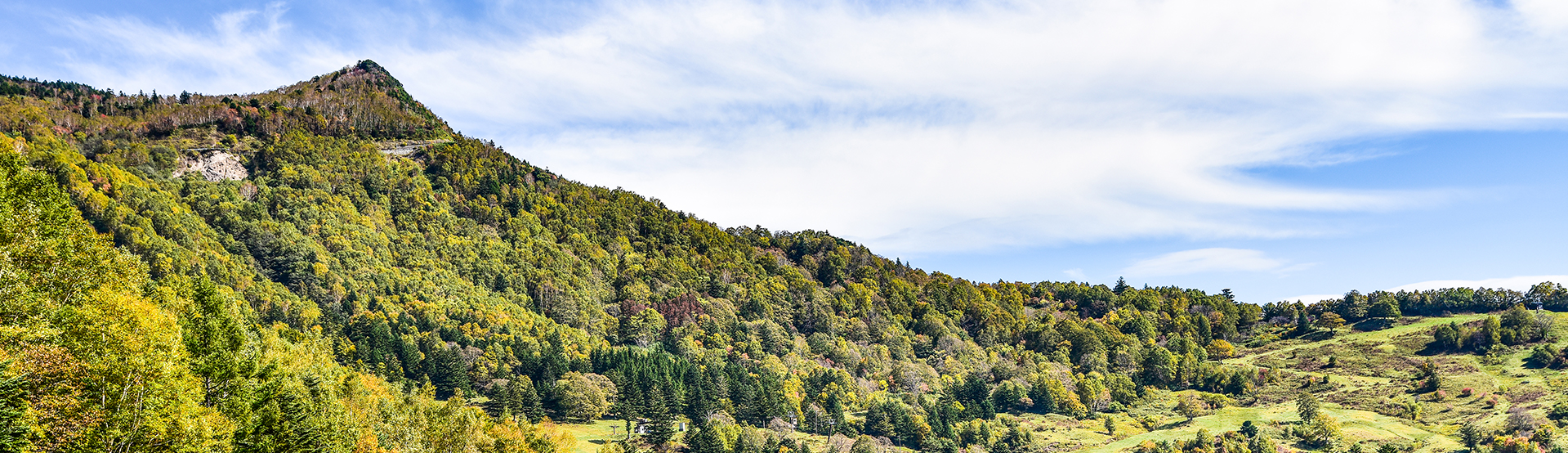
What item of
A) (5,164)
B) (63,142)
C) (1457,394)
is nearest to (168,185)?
(63,142)

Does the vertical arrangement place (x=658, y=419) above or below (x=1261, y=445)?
above

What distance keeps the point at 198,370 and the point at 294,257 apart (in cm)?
16658

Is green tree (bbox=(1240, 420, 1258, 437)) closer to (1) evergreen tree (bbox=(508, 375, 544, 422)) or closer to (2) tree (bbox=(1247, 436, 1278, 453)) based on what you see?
(2) tree (bbox=(1247, 436, 1278, 453))

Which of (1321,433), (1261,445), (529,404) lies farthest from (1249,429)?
(529,404)

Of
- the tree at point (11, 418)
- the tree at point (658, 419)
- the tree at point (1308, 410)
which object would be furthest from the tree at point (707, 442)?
the tree at point (1308, 410)

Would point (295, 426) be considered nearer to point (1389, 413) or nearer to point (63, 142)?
point (63, 142)

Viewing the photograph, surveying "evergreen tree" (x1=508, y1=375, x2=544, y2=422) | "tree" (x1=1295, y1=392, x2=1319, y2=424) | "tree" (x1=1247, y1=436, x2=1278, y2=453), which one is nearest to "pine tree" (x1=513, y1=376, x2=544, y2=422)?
"evergreen tree" (x1=508, y1=375, x2=544, y2=422)

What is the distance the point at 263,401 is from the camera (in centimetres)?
5059

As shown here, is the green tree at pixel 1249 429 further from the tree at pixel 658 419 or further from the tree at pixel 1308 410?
the tree at pixel 658 419

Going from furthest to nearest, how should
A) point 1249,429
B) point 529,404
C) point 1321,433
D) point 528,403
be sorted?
1. point 1249,429
2. point 1321,433
3. point 528,403
4. point 529,404

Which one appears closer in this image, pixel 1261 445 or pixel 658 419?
pixel 658 419

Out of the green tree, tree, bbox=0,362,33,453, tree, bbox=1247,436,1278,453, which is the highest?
tree, bbox=0,362,33,453

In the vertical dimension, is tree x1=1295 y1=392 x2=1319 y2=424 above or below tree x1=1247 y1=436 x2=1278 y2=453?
above

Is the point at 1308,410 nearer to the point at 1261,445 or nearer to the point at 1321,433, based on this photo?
the point at 1321,433
